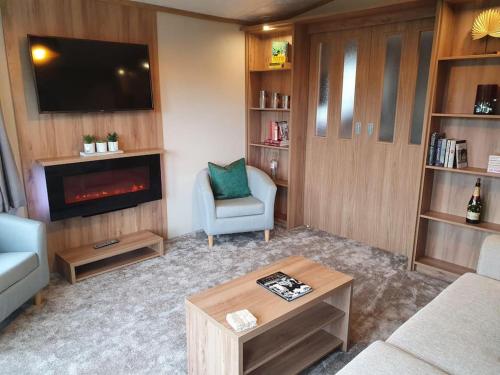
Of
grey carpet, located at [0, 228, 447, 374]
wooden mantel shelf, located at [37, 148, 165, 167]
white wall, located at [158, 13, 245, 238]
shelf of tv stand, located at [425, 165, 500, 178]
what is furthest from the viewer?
white wall, located at [158, 13, 245, 238]

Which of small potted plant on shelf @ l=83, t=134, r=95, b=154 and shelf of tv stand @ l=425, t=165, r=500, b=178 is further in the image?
small potted plant on shelf @ l=83, t=134, r=95, b=154

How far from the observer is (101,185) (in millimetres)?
3441

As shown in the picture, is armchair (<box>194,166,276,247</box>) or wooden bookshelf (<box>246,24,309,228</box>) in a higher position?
wooden bookshelf (<box>246,24,309,228</box>)

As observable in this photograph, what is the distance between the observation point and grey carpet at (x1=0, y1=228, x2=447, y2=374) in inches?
86.9

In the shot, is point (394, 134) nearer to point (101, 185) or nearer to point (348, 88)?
point (348, 88)

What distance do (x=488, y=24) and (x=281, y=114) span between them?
7.22 ft

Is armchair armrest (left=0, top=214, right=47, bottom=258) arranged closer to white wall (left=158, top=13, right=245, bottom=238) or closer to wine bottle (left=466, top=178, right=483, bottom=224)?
white wall (left=158, top=13, right=245, bottom=238)

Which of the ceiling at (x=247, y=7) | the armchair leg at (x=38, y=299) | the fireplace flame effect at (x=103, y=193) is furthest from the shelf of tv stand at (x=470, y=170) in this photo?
the armchair leg at (x=38, y=299)

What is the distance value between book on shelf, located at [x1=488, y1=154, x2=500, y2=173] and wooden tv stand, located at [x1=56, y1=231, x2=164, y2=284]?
9.21 ft

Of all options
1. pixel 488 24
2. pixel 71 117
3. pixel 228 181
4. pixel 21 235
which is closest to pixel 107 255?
pixel 21 235

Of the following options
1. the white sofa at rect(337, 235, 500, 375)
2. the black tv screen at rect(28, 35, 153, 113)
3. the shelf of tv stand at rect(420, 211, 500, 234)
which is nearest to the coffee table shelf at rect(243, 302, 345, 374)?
the white sofa at rect(337, 235, 500, 375)

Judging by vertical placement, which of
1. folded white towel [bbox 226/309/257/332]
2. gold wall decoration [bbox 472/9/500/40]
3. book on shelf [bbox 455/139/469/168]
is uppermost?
gold wall decoration [bbox 472/9/500/40]

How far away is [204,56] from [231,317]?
9.94 ft

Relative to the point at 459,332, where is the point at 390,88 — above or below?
above
